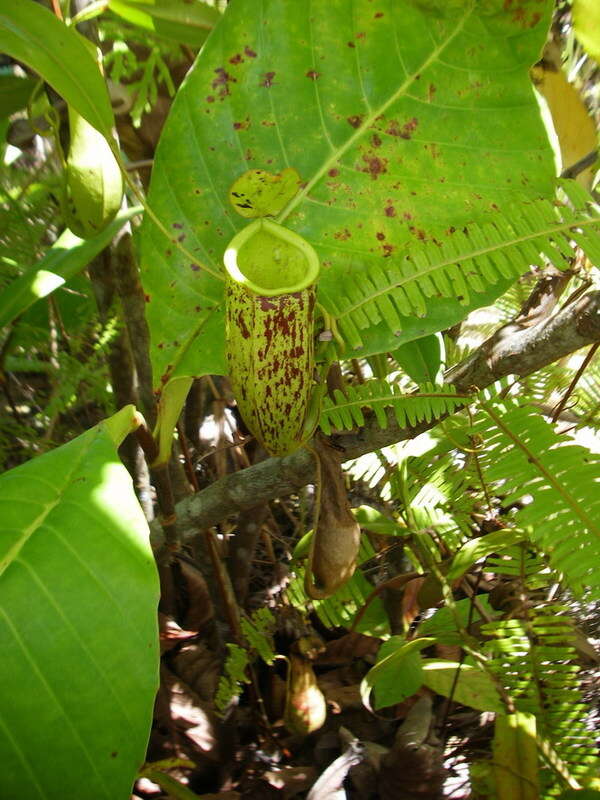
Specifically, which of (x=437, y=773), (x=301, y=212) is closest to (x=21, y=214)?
(x=301, y=212)

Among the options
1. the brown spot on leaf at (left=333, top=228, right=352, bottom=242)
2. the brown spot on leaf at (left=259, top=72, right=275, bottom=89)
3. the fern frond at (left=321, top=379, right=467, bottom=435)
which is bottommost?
the fern frond at (left=321, top=379, right=467, bottom=435)

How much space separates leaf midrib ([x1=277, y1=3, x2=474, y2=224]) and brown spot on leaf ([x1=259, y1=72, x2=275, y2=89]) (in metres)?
0.12

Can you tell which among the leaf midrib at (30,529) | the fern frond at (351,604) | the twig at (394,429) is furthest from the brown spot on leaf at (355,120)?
the fern frond at (351,604)

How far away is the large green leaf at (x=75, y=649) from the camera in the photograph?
0.47 metres

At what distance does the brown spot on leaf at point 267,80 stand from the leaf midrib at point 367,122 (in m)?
0.12

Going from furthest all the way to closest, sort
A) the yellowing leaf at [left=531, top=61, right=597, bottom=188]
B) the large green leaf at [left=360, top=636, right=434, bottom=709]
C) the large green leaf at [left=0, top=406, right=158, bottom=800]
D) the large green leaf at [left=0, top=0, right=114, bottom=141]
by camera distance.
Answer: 1. the large green leaf at [left=360, top=636, right=434, bottom=709]
2. the yellowing leaf at [left=531, top=61, right=597, bottom=188]
3. the large green leaf at [left=0, top=0, right=114, bottom=141]
4. the large green leaf at [left=0, top=406, right=158, bottom=800]

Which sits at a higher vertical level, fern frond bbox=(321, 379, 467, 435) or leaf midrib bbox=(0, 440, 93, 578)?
fern frond bbox=(321, 379, 467, 435)

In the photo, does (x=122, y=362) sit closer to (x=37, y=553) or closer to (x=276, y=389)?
(x=276, y=389)

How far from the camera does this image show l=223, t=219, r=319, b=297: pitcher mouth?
749 millimetres

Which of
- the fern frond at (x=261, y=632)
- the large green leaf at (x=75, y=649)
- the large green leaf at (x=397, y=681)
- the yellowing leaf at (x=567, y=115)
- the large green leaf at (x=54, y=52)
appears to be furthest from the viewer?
the fern frond at (x=261, y=632)

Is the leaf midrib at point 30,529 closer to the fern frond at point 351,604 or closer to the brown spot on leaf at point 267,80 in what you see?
the brown spot on leaf at point 267,80

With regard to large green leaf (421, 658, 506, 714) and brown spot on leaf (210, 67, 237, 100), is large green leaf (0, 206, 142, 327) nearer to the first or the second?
brown spot on leaf (210, 67, 237, 100)

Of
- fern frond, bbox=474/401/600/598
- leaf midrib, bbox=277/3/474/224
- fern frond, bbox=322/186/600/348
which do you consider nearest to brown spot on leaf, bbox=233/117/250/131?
leaf midrib, bbox=277/3/474/224

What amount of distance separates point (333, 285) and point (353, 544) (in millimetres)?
Result: 371
